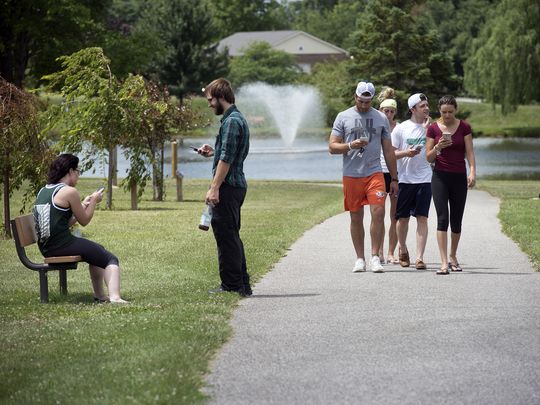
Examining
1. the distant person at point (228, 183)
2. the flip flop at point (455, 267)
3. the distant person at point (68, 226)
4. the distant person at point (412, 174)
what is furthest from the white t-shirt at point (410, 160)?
the distant person at point (68, 226)

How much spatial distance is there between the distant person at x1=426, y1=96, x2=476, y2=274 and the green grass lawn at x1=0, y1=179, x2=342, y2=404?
2002mm

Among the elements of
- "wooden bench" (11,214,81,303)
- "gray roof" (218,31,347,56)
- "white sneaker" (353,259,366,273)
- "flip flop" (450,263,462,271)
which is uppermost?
"gray roof" (218,31,347,56)

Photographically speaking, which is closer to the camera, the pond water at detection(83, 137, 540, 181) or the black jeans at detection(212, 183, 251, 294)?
the black jeans at detection(212, 183, 251, 294)

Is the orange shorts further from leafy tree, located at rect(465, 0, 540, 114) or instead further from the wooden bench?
leafy tree, located at rect(465, 0, 540, 114)

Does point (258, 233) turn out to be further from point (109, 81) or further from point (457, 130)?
point (109, 81)

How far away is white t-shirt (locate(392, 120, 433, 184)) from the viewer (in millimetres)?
13523

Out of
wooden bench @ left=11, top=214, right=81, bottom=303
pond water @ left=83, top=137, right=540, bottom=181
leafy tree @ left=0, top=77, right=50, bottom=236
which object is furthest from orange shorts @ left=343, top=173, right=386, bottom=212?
pond water @ left=83, top=137, right=540, bottom=181

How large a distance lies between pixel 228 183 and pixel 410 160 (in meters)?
3.52

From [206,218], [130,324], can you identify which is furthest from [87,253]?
[130,324]

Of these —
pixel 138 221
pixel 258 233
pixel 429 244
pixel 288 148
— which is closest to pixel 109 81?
pixel 138 221

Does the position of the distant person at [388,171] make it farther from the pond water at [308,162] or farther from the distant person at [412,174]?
the pond water at [308,162]

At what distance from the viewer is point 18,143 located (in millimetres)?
17953

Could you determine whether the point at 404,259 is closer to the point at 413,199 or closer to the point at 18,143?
the point at 413,199

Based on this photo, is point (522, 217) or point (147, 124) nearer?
point (522, 217)
